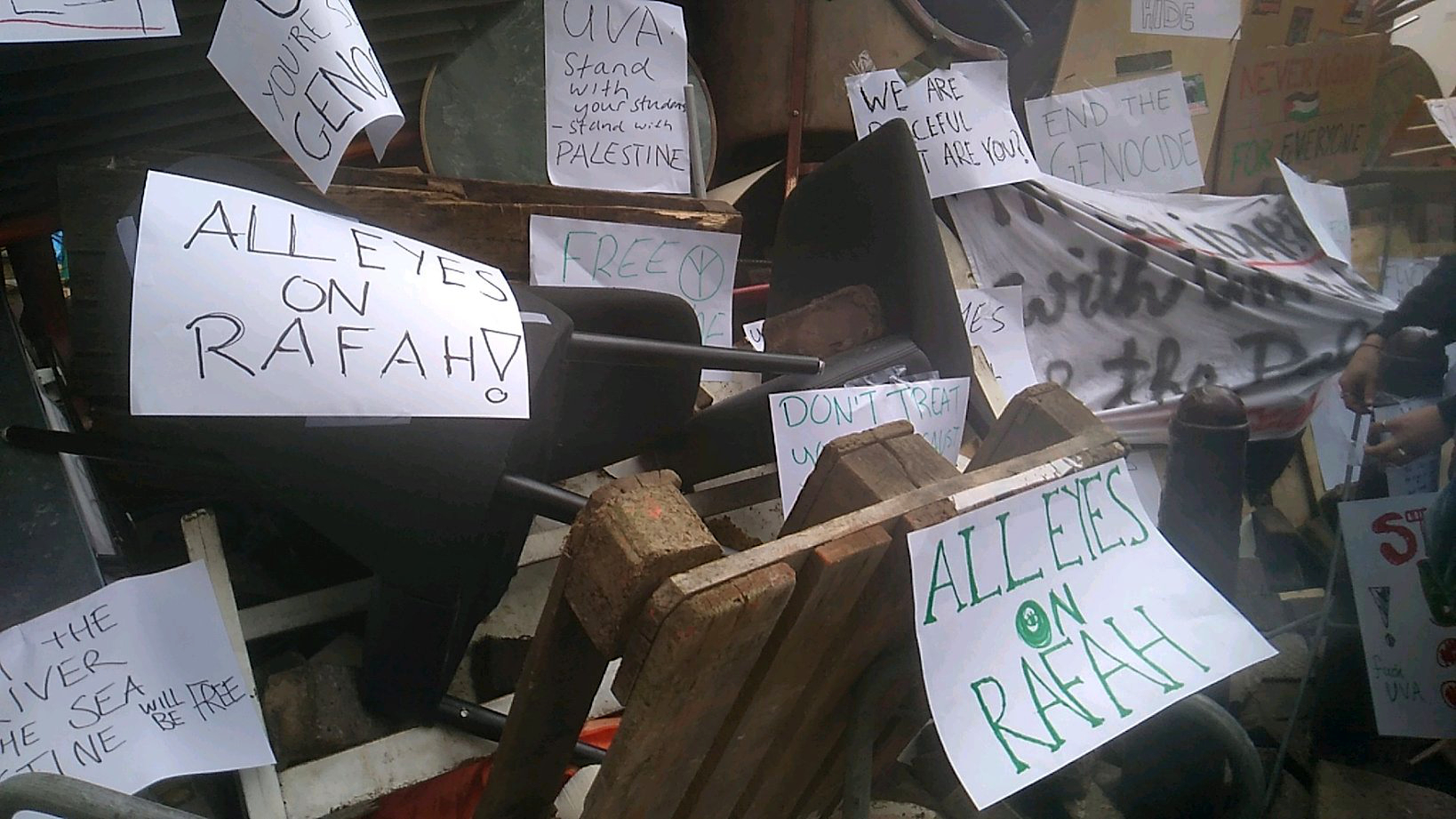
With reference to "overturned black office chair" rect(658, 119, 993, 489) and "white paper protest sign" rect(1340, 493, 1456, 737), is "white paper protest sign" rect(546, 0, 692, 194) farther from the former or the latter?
"white paper protest sign" rect(1340, 493, 1456, 737)

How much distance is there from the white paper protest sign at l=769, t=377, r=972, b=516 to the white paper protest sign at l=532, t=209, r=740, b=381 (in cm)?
15

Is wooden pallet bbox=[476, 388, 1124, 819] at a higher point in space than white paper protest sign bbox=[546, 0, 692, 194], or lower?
lower

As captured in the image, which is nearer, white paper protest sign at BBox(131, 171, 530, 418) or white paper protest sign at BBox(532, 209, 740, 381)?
white paper protest sign at BBox(131, 171, 530, 418)

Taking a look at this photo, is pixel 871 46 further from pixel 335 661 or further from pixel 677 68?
pixel 335 661

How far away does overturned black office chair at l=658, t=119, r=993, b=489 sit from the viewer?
104 cm

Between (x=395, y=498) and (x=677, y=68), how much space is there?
81 centimetres

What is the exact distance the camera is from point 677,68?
123 cm

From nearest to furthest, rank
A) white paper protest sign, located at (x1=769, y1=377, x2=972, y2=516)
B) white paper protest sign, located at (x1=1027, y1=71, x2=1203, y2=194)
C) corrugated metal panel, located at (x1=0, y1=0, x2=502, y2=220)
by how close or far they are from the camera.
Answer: corrugated metal panel, located at (x1=0, y1=0, x2=502, y2=220), white paper protest sign, located at (x1=769, y1=377, x2=972, y2=516), white paper protest sign, located at (x1=1027, y1=71, x2=1203, y2=194)

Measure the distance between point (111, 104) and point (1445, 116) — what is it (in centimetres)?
237

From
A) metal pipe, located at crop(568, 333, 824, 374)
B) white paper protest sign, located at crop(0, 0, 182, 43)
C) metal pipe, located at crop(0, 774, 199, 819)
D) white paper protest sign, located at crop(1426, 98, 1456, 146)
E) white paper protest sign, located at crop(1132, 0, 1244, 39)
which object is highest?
white paper protest sign, located at crop(1132, 0, 1244, 39)

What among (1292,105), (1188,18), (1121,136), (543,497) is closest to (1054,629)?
(543,497)

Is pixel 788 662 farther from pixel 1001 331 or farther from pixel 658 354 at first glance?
pixel 1001 331

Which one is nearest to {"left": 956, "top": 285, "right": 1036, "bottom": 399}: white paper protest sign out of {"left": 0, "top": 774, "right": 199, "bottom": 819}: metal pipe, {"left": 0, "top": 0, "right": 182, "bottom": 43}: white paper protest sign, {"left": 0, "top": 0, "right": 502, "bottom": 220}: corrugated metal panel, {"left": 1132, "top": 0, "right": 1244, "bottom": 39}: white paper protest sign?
{"left": 1132, "top": 0, "right": 1244, "bottom": 39}: white paper protest sign

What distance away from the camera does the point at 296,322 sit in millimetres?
546
